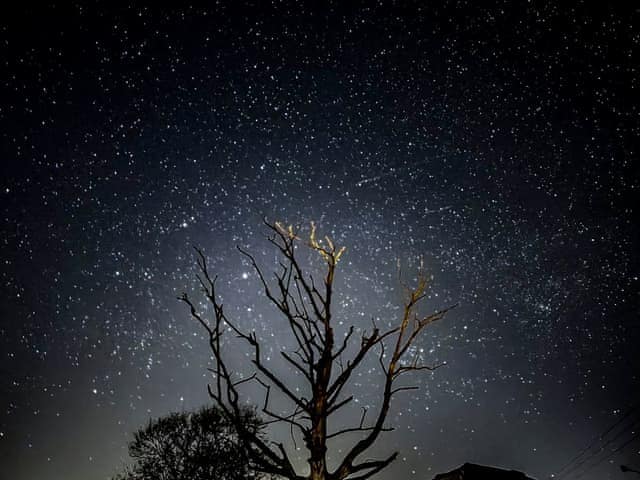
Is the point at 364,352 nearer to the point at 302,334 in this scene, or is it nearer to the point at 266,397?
the point at 302,334

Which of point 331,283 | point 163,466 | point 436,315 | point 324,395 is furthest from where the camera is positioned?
point 163,466

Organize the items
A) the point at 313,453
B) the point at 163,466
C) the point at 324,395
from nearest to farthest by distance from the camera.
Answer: the point at 313,453
the point at 324,395
the point at 163,466

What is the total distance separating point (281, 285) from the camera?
7.22 ft

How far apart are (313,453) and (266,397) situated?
0.36 meters

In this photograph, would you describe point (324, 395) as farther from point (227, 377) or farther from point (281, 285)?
point (281, 285)

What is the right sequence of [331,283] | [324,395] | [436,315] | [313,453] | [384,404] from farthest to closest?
[436,315], [331,283], [384,404], [324,395], [313,453]

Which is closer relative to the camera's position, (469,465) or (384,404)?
(384,404)

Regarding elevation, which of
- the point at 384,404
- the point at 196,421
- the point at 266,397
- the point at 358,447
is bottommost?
the point at 358,447

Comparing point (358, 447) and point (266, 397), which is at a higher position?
point (266, 397)

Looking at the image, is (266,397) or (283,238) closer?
(266,397)

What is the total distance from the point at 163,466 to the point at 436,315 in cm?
1717

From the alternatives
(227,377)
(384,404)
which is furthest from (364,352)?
(227,377)

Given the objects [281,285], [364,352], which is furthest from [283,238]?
[364,352]

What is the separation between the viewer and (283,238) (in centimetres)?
235
